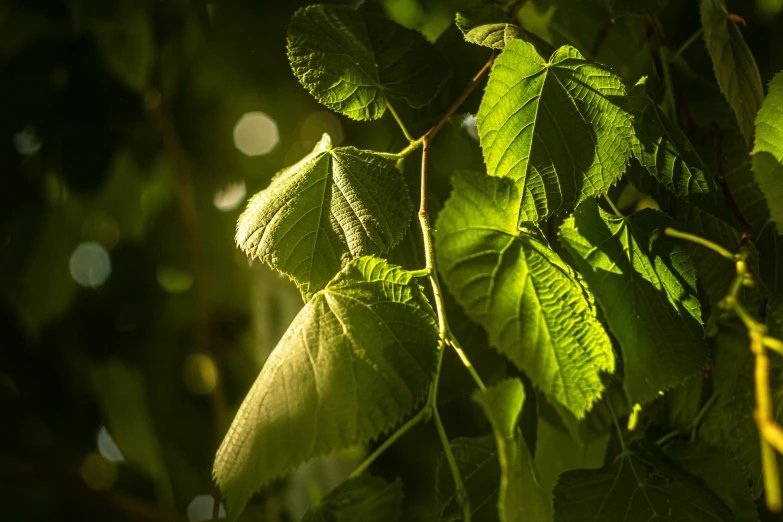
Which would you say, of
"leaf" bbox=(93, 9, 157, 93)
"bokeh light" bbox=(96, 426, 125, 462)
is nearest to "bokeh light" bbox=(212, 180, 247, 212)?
"leaf" bbox=(93, 9, 157, 93)

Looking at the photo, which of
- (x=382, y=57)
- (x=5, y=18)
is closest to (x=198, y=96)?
(x=5, y=18)

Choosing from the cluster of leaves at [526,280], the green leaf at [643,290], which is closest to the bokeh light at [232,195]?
the cluster of leaves at [526,280]

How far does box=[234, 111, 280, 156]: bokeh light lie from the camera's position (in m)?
0.93

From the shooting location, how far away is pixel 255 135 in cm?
96

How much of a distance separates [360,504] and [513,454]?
0.10m

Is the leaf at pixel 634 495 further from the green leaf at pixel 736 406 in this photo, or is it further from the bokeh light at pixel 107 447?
the bokeh light at pixel 107 447

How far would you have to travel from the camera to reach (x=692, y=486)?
14.4 inches

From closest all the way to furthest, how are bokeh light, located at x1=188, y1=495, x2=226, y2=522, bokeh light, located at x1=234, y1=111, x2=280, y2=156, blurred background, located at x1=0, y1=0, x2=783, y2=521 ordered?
blurred background, located at x1=0, y1=0, x2=783, y2=521 → bokeh light, located at x1=234, y1=111, x2=280, y2=156 → bokeh light, located at x1=188, y1=495, x2=226, y2=522

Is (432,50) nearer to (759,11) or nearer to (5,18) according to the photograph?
(759,11)

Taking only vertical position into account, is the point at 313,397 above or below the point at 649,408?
above

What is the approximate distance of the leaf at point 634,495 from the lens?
350 mm

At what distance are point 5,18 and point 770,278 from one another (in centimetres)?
98

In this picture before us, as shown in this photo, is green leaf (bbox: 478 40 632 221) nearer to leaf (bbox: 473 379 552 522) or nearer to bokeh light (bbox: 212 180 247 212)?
leaf (bbox: 473 379 552 522)

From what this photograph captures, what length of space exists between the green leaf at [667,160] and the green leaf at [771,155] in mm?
32
